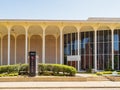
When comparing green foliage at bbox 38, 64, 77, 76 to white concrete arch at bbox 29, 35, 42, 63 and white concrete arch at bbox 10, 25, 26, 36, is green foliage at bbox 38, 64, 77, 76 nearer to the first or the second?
white concrete arch at bbox 10, 25, 26, 36

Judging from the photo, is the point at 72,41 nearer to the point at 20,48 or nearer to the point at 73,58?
the point at 73,58

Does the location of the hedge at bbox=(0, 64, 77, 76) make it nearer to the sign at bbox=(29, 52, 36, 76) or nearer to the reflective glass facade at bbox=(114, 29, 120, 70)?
the sign at bbox=(29, 52, 36, 76)

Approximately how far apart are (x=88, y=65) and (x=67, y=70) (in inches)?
503

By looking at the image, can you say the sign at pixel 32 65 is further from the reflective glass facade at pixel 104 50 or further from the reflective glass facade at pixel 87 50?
the reflective glass facade at pixel 104 50

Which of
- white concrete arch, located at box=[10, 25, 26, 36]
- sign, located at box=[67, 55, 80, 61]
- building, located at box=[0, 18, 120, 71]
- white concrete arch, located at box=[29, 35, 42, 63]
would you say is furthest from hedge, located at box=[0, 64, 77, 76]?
white concrete arch, located at box=[29, 35, 42, 63]

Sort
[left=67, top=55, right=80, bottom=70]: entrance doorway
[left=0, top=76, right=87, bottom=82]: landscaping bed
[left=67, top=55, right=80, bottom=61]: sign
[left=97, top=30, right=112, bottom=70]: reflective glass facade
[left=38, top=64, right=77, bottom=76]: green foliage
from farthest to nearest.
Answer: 1. [left=97, top=30, right=112, bottom=70]: reflective glass facade
2. [left=67, top=55, right=80, bottom=70]: entrance doorway
3. [left=67, top=55, right=80, bottom=61]: sign
4. [left=38, top=64, right=77, bottom=76]: green foliage
5. [left=0, top=76, right=87, bottom=82]: landscaping bed

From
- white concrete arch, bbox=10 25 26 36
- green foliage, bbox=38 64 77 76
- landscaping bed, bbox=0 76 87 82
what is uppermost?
white concrete arch, bbox=10 25 26 36

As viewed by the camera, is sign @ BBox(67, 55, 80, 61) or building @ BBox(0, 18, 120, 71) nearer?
building @ BBox(0, 18, 120, 71)

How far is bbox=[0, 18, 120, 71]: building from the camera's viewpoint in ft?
113

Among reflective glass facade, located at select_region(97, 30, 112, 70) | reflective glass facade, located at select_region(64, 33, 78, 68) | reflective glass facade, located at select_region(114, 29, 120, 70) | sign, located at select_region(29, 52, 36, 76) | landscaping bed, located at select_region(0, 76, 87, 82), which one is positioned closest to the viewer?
landscaping bed, located at select_region(0, 76, 87, 82)

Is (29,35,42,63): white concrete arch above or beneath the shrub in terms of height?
above

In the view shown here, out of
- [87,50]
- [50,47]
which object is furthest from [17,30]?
[87,50]

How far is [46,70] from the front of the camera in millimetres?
26031
